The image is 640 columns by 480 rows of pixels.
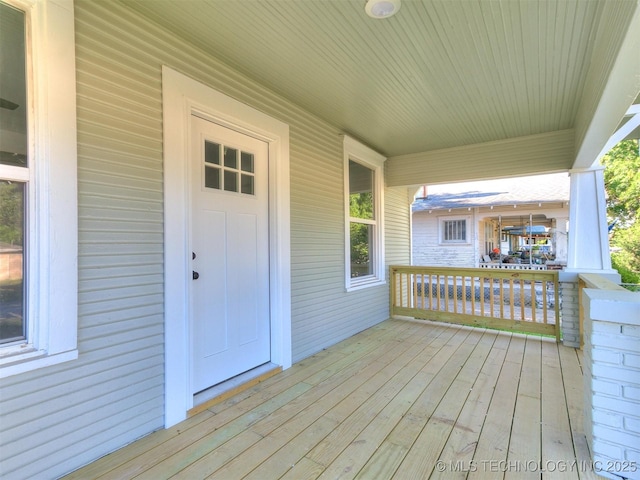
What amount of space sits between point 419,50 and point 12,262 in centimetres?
279

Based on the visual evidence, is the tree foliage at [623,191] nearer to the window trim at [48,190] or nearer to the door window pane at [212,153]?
the door window pane at [212,153]

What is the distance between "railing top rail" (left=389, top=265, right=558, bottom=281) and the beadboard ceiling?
1.90 metres

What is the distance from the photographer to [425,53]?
7.51ft

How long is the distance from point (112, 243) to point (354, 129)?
307cm

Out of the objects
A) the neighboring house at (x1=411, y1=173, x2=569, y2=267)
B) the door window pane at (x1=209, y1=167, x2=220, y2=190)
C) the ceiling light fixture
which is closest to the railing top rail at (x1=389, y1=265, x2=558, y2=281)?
the door window pane at (x1=209, y1=167, x2=220, y2=190)

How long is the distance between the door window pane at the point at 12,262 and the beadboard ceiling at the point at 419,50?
1313 millimetres

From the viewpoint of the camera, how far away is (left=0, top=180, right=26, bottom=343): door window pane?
1450 millimetres

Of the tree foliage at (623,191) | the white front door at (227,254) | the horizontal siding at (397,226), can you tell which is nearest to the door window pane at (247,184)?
the white front door at (227,254)

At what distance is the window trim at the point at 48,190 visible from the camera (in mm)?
1509

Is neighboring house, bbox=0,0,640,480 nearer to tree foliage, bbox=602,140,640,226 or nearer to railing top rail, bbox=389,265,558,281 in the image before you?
railing top rail, bbox=389,265,558,281

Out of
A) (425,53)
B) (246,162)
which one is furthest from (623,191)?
(246,162)

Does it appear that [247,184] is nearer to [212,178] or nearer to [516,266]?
[212,178]

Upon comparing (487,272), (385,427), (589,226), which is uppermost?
(589,226)

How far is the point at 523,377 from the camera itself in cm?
279
